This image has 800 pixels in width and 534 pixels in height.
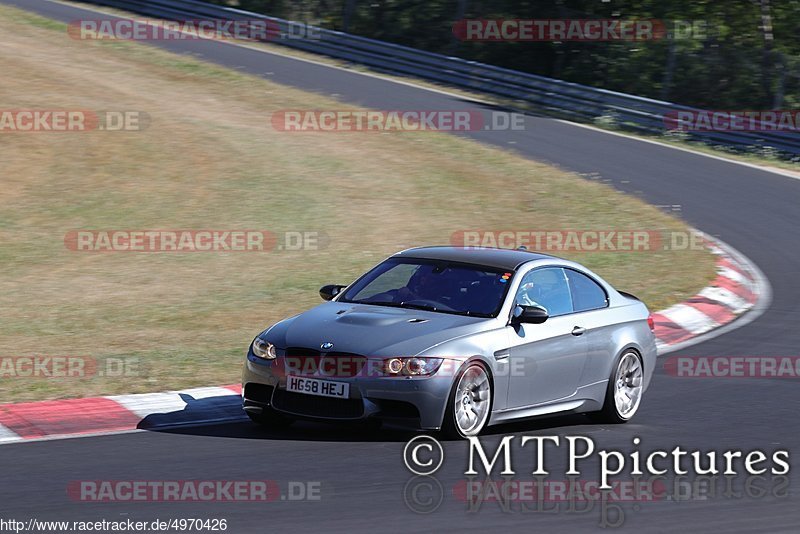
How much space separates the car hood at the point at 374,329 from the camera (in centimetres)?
866

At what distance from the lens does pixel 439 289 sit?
9648 millimetres

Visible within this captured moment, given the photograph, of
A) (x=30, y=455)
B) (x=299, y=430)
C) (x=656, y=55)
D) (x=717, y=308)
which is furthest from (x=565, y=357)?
(x=656, y=55)

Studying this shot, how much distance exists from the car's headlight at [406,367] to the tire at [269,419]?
90 cm

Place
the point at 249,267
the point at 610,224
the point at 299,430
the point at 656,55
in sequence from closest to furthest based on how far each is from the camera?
the point at 299,430 → the point at 249,267 → the point at 610,224 → the point at 656,55

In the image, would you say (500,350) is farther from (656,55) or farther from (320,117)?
(656,55)

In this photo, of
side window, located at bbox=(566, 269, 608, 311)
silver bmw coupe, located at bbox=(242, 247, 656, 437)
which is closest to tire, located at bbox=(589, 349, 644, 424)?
silver bmw coupe, located at bbox=(242, 247, 656, 437)

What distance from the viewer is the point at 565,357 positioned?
969 centimetres

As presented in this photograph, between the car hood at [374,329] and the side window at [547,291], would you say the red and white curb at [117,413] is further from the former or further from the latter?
the side window at [547,291]

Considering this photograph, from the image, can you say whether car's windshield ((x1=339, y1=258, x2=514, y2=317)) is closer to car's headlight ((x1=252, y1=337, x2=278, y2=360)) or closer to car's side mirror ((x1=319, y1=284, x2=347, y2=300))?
car's side mirror ((x1=319, y1=284, x2=347, y2=300))

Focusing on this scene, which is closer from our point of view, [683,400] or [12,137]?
[683,400]

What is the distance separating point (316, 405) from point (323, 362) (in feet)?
1.02

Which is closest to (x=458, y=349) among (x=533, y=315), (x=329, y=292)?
(x=533, y=315)

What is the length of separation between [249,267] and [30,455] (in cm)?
843

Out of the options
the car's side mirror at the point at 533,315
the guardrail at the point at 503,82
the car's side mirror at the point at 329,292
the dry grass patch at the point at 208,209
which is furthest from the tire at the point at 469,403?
the guardrail at the point at 503,82
